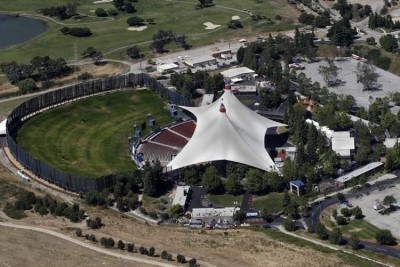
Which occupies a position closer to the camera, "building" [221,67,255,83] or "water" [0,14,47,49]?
"building" [221,67,255,83]

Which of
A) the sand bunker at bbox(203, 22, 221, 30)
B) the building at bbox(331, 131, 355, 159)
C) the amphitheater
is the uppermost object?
the building at bbox(331, 131, 355, 159)

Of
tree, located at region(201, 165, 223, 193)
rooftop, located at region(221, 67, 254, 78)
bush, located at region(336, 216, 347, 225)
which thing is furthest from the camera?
rooftop, located at region(221, 67, 254, 78)

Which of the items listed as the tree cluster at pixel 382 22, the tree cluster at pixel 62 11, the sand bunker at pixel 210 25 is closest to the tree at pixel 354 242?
the tree cluster at pixel 382 22

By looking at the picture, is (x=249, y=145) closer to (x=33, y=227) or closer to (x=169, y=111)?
(x=169, y=111)

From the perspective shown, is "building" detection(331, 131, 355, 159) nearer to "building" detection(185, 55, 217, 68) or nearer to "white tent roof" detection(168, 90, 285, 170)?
"white tent roof" detection(168, 90, 285, 170)

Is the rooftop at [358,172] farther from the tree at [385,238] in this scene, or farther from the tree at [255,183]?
the tree at [385,238]

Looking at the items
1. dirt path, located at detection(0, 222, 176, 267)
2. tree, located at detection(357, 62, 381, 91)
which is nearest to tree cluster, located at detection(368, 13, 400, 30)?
tree, located at detection(357, 62, 381, 91)

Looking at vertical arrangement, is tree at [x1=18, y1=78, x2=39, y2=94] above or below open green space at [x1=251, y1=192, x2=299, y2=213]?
above

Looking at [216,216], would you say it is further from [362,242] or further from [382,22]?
[382,22]
